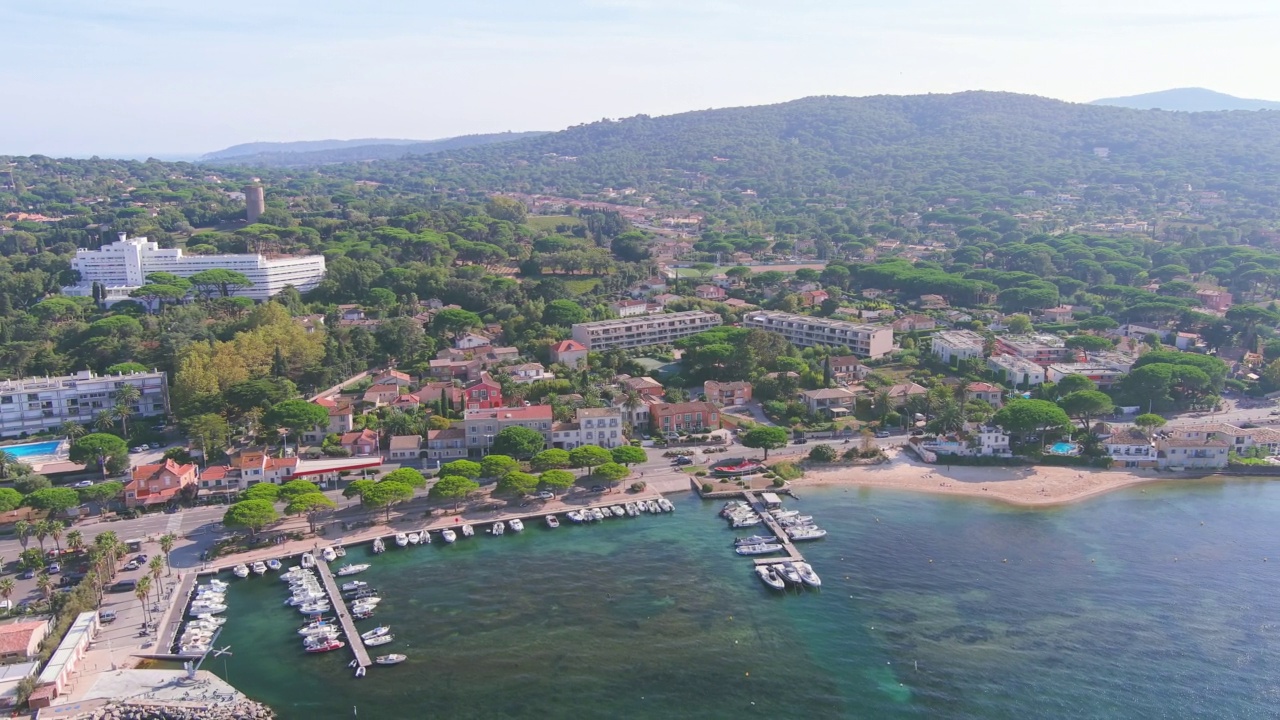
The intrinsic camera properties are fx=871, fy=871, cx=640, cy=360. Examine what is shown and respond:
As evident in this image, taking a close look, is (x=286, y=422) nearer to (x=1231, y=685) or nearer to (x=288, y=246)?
(x=1231, y=685)

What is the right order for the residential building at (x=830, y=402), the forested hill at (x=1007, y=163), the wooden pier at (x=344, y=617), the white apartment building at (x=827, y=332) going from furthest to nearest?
the forested hill at (x=1007, y=163)
the white apartment building at (x=827, y=332)
the residential building at (x=830, y=402)
the wooden pier at (x=344, y=617)

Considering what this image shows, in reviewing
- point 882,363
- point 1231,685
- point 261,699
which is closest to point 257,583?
point 261,699

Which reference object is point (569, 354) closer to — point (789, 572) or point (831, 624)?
point (789, 572)

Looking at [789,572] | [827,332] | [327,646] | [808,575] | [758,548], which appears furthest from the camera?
[827,332]

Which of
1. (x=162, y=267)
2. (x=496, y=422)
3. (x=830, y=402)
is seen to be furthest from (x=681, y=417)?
(x=162, y=267)

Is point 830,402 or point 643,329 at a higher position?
point 643,329

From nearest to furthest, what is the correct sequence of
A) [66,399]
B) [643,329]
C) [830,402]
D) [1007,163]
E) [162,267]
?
[66,399] < [830,402] < [643,329] < [162,267] < [1007,163]

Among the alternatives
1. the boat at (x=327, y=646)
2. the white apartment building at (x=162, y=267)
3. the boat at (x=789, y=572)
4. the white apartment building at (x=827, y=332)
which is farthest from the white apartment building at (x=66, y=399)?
the white apartment building at (x=827, y=332)

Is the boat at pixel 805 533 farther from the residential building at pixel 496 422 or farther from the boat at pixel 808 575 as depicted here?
the residential building at pixel 496 422
